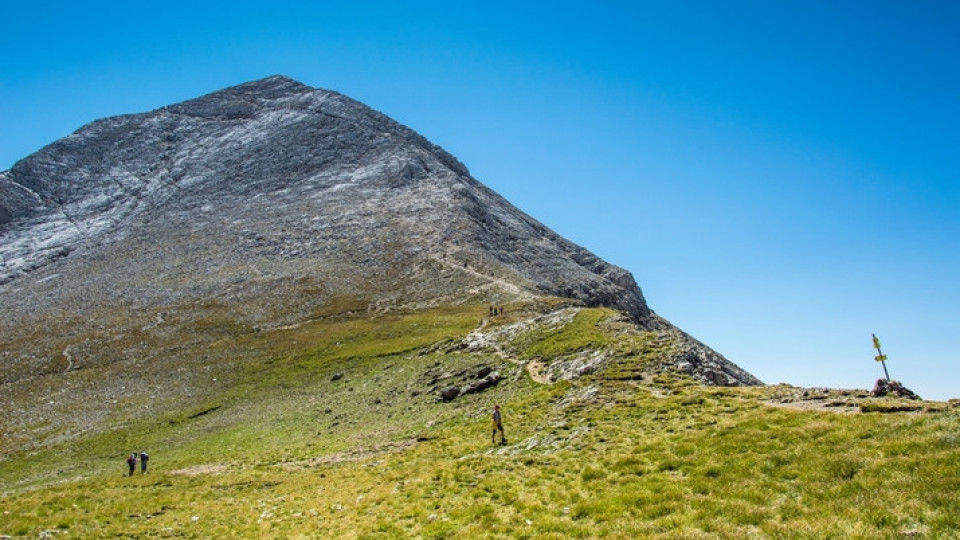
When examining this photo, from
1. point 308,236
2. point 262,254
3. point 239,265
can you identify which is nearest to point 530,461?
point 239,265

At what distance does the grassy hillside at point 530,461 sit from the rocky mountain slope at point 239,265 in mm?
9689

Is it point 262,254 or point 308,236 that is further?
point 308,236

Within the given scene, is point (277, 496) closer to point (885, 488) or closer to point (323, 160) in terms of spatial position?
point (885, 488)

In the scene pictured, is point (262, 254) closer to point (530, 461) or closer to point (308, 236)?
point (308, 236)

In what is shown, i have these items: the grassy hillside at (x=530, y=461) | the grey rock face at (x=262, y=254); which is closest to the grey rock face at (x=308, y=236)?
the grey rock face at (x=262, y=254)

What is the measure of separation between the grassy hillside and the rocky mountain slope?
969 centimetres

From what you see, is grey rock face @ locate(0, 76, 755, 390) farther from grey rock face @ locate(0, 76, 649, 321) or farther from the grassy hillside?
the grassy hillside

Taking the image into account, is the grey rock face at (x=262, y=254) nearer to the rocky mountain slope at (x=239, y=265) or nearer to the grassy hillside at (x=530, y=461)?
the rocky mountain slope at (x=239, y=265)

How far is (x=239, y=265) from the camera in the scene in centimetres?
13450

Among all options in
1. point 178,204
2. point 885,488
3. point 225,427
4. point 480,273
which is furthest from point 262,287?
point 885,488

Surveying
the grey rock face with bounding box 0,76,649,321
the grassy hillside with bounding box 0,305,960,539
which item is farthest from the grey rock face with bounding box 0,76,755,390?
the grassy hillside with bounding box 0,305,960,539

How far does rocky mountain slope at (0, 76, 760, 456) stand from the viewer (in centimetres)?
9094

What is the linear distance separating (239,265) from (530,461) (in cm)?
12650

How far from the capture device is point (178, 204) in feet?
591
